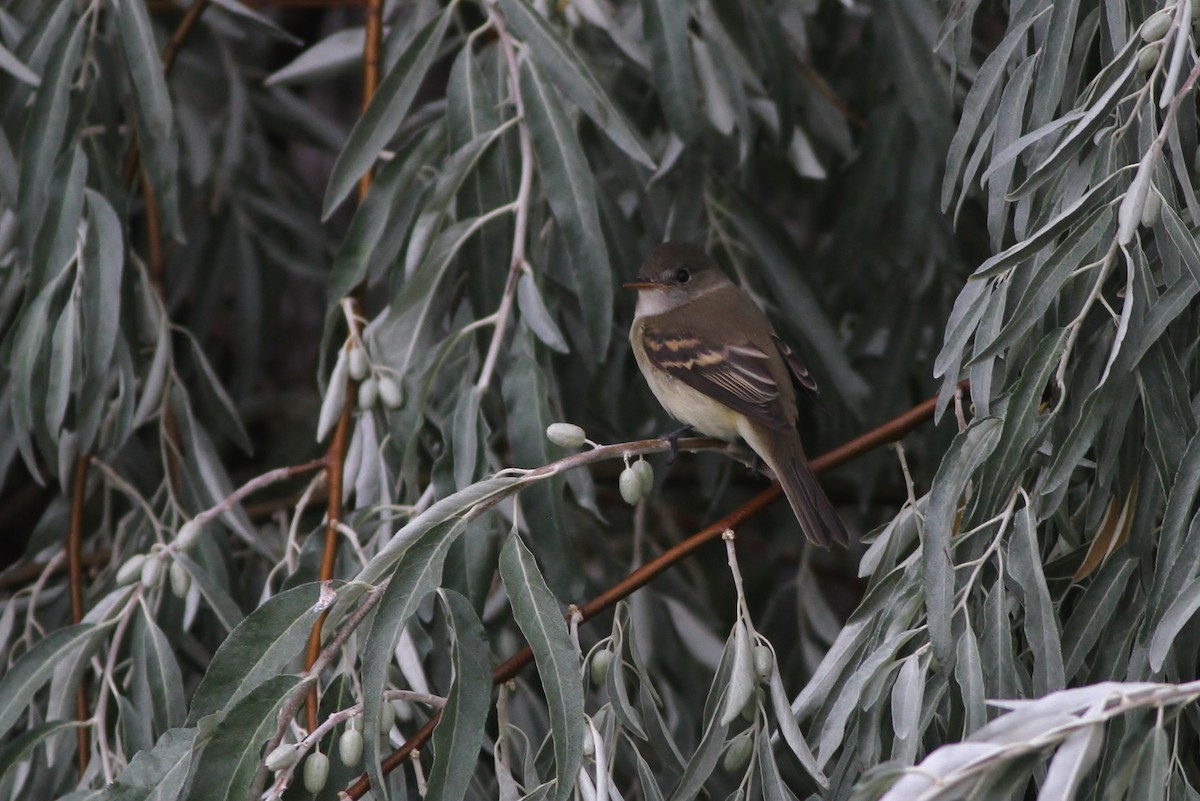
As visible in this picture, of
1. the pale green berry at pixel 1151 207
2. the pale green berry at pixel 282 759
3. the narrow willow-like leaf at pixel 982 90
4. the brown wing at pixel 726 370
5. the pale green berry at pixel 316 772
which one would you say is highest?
the narrow willow-like leaf at pixel 982 90

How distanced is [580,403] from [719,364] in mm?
339

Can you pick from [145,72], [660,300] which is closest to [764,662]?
[660,300]

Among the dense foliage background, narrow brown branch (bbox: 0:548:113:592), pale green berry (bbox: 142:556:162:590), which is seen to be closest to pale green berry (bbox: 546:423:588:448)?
the dense foliage background

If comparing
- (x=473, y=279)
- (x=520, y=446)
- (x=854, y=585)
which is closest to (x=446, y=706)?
(x=520, y=446)

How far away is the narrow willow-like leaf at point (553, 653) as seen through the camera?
1.78 meters

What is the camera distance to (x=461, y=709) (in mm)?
1804

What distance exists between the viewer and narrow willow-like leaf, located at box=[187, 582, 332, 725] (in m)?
1.82

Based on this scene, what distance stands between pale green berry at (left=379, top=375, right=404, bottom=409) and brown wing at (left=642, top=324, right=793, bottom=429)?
0.75m

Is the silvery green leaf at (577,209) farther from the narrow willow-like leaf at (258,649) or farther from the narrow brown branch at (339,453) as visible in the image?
the narrow willow-like leaf at (258,649)

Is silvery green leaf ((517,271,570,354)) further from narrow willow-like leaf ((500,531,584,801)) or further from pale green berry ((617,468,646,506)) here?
narrow willow-like leaf ((500,531,584,801))

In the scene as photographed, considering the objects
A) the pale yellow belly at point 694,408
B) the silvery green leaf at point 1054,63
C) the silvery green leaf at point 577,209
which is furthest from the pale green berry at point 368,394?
the silvery green leaf at point 1054,63

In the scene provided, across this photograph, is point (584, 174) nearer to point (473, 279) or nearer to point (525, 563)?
point (473, 279)

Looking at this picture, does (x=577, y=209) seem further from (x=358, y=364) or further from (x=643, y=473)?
(x=643, y=473)

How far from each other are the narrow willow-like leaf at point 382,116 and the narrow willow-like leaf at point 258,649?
0.98 m
